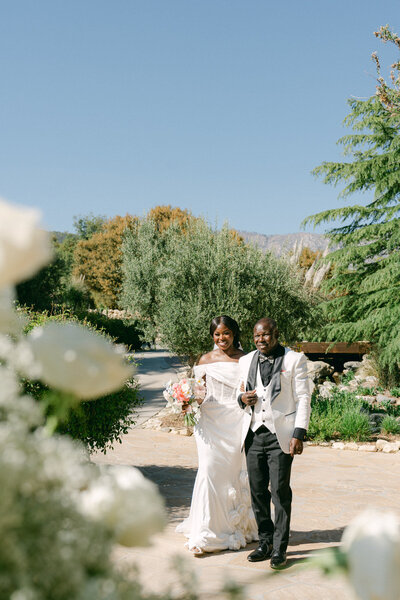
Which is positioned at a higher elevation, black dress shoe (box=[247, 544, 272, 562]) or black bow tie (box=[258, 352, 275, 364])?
black bow tie (box=[258, 352, 275, 364])

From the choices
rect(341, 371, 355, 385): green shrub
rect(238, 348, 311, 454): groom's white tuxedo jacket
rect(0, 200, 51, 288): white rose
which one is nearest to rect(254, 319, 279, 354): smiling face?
rect(238, 348, 311, 454): groom's white tuxedo jacket

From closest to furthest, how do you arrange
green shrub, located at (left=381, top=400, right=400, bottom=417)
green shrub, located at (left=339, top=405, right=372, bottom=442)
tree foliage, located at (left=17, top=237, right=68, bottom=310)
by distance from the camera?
green shrub, located at (left=339, top=405, right=372, bottom=442)
green shrub, located at (left=381, top=400, right=400, bottom=417)
tree foliage, located at (left=17, top=237, right=68, bottom=310)

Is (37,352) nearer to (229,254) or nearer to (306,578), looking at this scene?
(306,578)

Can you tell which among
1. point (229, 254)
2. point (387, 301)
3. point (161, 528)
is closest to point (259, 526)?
point (161, 528)

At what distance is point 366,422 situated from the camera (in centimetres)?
920

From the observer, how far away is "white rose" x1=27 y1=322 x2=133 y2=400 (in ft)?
2.43

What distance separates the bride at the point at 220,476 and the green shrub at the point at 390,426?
207 inches

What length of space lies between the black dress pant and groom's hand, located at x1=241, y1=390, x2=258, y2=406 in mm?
233

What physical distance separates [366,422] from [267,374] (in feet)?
17.3

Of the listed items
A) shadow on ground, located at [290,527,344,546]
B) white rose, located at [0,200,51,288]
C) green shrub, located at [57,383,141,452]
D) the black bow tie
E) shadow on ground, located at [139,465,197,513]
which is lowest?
shadow on ground, located at [139,465,197,513]

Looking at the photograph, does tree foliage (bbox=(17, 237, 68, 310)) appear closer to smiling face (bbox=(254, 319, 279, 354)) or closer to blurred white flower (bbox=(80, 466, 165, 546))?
smiling face (bbox=(254, 319, 279, 354))

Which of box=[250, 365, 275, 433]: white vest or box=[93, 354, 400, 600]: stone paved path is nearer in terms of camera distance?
box=[93, 354, 400, 600]: stone paved path

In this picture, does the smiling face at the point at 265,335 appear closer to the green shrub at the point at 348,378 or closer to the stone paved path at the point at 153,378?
the stone paved path at the point at 153,378

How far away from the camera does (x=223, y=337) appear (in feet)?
17.1
